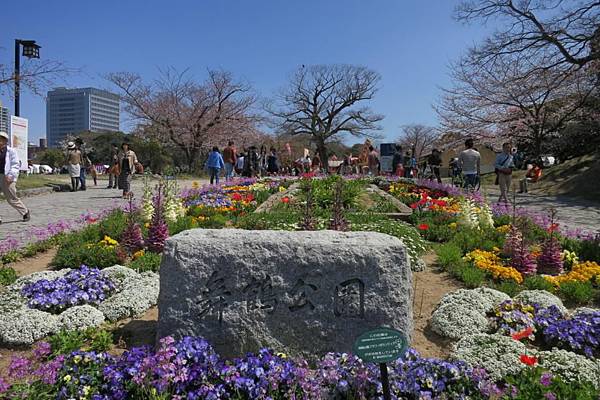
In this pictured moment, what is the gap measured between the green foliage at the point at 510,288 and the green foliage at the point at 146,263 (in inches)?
159

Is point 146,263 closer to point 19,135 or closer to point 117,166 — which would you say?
point 117,166

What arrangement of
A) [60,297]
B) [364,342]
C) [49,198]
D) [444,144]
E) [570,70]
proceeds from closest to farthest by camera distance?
[364,342]
[60,297]
[49,198]
[570,70]
[444,144]

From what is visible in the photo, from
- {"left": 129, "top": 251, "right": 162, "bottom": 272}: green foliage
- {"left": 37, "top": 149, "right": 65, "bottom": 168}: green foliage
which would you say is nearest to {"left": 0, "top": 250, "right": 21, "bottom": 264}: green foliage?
{"left": 129, "top": 251, "right": 162, "bottom": 272}: green foliage

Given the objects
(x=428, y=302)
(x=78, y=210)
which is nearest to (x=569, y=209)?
(x=428, y=302)

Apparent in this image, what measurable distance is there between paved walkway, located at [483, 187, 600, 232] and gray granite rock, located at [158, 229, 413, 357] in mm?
6563

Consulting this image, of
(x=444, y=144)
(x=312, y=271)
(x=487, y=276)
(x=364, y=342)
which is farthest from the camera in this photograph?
(x=444, y=144)

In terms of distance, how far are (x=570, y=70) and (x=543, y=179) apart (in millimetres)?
4959

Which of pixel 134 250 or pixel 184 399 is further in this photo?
pixel 134 250

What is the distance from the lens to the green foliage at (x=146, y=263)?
527 cm

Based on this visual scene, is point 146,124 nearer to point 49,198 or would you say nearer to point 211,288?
point 49,198

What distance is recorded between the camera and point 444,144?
30312 mm

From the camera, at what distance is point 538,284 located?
16.3ft

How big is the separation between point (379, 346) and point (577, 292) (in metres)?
3.51

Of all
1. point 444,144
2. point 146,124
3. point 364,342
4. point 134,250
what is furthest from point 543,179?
point 146,124
